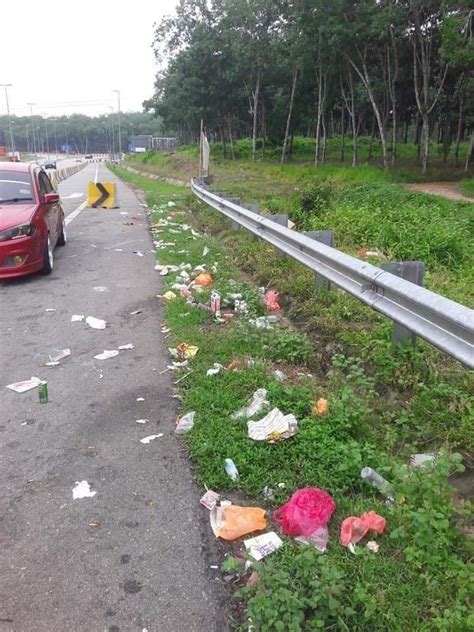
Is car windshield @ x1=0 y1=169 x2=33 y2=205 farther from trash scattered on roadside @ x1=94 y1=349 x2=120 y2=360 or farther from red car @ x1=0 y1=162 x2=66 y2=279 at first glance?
trash scattered on roadside @ x1=94 y1=349 x2=120 y2=360

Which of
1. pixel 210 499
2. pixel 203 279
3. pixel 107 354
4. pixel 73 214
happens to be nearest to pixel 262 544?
pixel 210 499

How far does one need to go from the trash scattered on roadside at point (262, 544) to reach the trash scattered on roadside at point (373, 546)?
396 millimetres

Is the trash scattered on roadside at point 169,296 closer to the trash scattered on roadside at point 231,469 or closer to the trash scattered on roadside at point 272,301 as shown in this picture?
the trash scattered on roadside at point 272,301

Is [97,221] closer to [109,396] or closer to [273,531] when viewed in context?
[109,396]

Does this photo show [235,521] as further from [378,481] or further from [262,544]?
[378,481]

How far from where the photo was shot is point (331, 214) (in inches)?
383

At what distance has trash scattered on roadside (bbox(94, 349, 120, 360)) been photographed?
4928 mm

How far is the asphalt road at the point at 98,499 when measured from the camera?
7.36 feet

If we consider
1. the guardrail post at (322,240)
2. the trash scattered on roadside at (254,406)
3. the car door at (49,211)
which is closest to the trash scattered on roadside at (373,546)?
the trash scattered on roadside at (254,406)

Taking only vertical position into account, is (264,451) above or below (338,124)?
below

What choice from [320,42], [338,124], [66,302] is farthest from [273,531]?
[338,124]

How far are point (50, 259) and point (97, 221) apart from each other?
20.8 feet

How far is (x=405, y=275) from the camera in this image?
3949 mm

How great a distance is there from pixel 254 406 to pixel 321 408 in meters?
0.46
